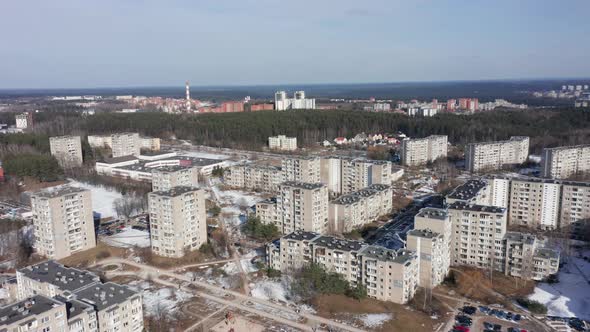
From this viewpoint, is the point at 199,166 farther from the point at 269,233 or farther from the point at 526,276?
the point at 526,276

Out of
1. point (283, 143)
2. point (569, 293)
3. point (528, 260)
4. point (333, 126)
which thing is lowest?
point (569, 293)

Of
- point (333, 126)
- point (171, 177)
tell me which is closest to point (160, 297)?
point (171, 177)

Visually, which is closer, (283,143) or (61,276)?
(61,276)

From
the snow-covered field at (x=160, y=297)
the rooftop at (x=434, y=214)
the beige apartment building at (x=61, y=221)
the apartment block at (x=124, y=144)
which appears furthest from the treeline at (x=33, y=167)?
the rooftop at (x=434, y=214)

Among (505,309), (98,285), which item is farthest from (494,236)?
(98,285)

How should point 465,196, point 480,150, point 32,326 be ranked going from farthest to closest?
point 480,150 < point 465,196 < point 32,326

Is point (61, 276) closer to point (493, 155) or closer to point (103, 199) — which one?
point (103, 199)
